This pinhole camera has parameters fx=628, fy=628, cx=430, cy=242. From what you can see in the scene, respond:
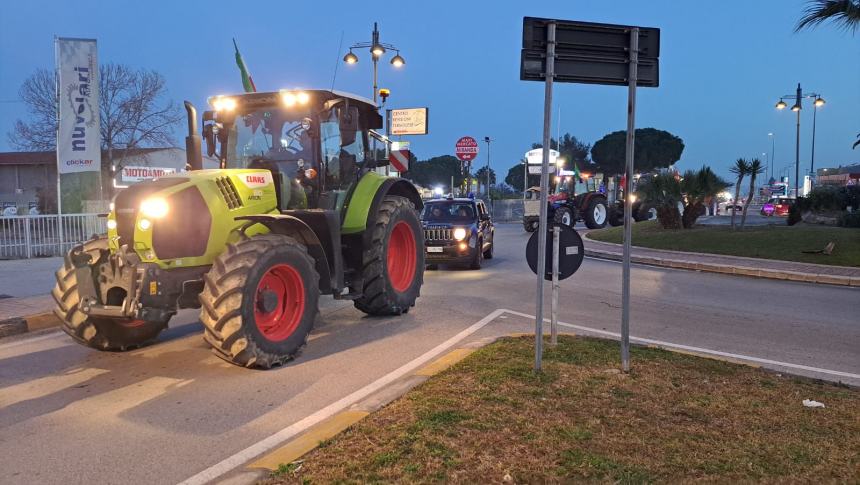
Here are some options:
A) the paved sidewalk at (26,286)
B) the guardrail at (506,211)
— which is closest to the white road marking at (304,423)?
the paved sidewalk at (26,286)

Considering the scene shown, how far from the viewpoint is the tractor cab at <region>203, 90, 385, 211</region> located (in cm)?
764

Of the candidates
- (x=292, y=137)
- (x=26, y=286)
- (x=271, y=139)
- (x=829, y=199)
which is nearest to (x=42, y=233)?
(x=26, y=286)

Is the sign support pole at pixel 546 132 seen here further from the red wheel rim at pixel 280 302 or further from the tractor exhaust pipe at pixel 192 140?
the tractor exhaust pipe at pixel 192 140

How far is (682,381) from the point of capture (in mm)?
5422

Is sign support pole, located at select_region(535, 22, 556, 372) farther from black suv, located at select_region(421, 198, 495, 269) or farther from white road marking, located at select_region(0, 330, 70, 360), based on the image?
black suv, located at select_region(421, 198, 495, 269)

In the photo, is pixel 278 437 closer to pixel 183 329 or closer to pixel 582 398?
pixel 582 398

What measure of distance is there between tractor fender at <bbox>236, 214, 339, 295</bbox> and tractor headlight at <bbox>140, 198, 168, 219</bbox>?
3.02ft

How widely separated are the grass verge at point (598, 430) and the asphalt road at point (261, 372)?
3.41 feet

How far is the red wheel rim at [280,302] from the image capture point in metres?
6.18

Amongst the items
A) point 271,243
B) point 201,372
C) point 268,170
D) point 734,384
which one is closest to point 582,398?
point 734,384

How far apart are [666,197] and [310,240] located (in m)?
17.5

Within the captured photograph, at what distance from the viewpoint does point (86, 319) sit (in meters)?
6.27

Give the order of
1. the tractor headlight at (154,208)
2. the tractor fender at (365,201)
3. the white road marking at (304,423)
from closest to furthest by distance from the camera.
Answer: the white road marking at (304,423)
the tractor headlight at (154,208)
the tractor fender at (365,201)

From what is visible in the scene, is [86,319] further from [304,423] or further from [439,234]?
[439,234]
